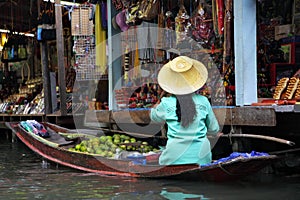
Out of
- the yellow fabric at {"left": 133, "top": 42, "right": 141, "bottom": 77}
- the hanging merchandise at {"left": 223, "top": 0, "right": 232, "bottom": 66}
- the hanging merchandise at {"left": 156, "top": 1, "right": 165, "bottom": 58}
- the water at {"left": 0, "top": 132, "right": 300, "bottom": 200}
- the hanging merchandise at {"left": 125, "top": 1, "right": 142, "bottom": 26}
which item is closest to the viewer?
the water at {"left": 0, "top": 132, "right": 300, "bottom": 200}

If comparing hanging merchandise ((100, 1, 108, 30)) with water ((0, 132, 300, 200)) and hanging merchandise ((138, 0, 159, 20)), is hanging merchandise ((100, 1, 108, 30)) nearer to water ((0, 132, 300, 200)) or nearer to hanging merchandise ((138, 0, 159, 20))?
hanging merchandise ((138, 0, 159, 20))

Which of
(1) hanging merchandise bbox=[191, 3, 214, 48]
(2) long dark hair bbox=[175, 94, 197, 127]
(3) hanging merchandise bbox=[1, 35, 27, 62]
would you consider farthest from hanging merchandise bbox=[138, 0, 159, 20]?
(3) hanging merchandise bbox=[1, 35, 27, 62]

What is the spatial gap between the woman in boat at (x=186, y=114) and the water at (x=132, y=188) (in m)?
0.29

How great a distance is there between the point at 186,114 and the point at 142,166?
81 centimetres

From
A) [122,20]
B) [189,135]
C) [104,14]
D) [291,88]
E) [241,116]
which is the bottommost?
[189,135]

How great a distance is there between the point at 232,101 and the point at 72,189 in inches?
91.8

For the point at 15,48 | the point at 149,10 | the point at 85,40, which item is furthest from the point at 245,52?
the point at 15,48

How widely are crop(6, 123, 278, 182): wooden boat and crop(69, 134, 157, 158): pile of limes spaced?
0.68 feet

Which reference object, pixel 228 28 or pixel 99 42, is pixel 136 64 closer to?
pixel 99 42

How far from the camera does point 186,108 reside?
14.9 feet

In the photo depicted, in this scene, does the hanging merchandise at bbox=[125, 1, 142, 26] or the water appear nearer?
the water

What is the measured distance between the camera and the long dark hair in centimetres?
454

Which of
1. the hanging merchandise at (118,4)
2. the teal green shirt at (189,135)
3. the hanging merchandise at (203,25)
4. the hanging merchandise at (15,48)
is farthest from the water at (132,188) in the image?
the hanging merchandise at (15,48)

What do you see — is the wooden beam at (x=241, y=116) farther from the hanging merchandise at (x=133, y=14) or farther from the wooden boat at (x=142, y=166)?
the hanging merchandise at (x=133, y=14)
